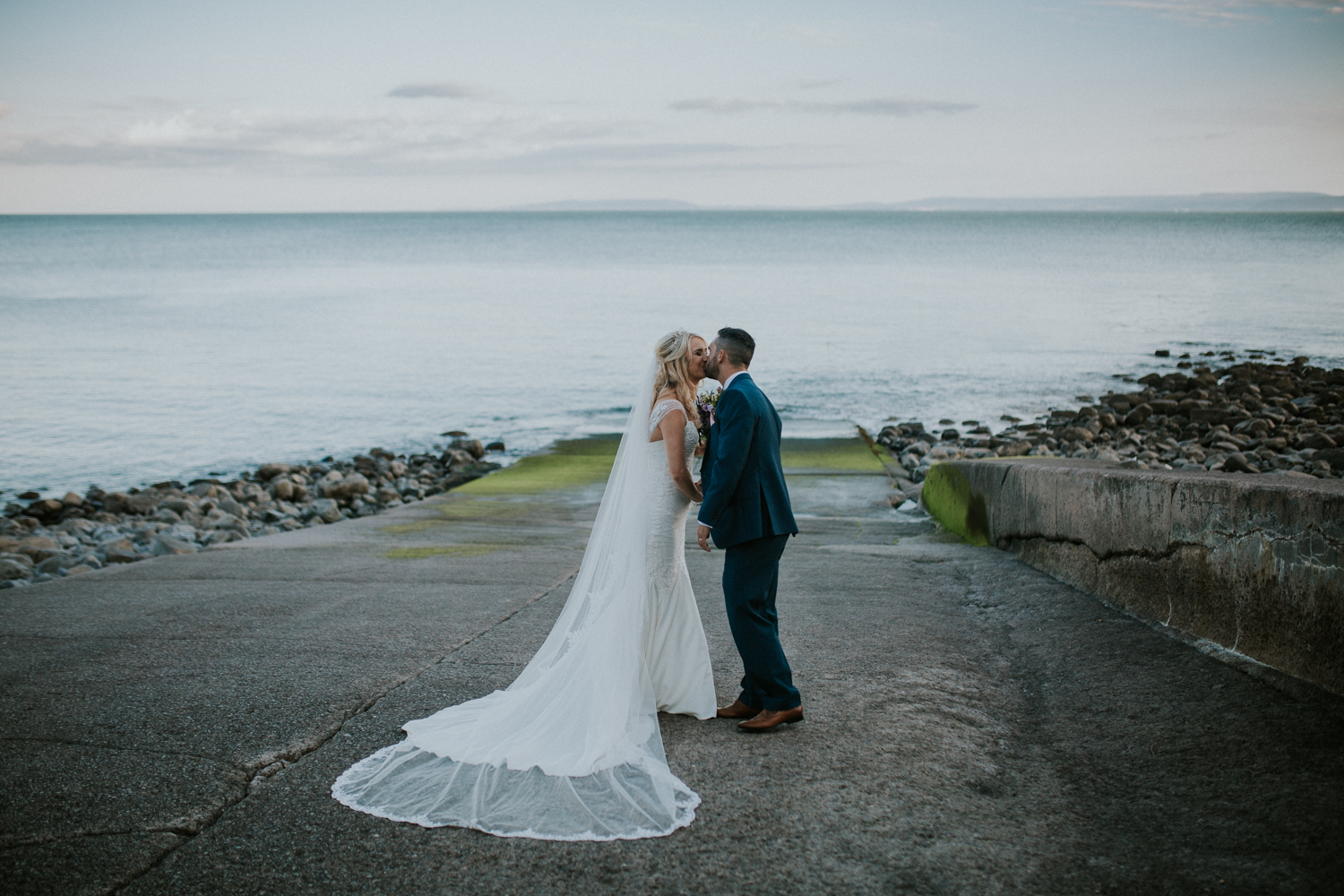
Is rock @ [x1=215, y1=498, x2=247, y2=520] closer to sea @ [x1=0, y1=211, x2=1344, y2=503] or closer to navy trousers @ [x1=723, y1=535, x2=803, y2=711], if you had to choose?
sea @ [x1=0, y1=211, x2=1344, y2=503]

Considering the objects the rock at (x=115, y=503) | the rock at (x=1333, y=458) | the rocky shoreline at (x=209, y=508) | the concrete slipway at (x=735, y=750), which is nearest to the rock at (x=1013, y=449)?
the rock at (x=1333, y=458)

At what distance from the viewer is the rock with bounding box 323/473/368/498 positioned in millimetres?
15922

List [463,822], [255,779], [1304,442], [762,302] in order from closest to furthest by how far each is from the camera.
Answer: [463,822] < [255,779] < [1304,442] < [762,302]

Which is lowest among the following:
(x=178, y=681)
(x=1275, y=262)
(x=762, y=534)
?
(x=178, y=681)

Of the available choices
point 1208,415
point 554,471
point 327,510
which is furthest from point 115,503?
point 1208,415

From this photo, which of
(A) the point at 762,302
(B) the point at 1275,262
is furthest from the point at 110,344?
(B) the point at 1275,262

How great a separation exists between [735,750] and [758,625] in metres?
0.60

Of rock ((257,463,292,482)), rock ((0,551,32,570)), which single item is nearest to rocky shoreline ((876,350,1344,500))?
rock ((0,551,32,570))

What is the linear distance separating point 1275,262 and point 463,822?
9574cm

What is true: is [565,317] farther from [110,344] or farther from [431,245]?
[431,245]

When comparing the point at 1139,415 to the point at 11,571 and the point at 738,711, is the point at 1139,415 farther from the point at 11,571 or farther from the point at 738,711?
the point at 11,571

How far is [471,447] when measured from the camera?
66.1 feet

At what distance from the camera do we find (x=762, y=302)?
54.4 m

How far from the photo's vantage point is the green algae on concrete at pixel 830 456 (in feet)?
50.0
